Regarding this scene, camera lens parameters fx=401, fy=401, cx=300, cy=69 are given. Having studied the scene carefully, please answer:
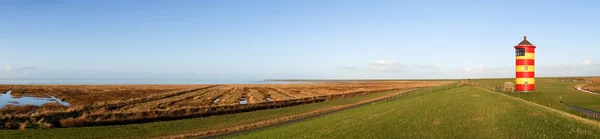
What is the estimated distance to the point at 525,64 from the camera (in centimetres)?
4062

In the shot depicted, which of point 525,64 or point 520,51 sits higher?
point 520,51

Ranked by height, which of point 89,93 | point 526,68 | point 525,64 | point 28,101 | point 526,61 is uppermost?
point 526,61

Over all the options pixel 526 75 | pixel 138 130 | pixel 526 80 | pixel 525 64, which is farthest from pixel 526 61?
pixel 138 130

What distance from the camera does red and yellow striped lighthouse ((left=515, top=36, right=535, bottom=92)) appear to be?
40219mm

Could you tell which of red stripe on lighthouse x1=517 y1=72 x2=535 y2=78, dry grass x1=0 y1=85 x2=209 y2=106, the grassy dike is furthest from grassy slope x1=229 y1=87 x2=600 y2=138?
dry grass x1=0 y1=85 x2=209 y2=106

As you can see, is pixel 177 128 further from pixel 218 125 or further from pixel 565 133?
pixel 565 133

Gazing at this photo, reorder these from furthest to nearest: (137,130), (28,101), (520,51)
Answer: (28,101), (520,51), (137,130)

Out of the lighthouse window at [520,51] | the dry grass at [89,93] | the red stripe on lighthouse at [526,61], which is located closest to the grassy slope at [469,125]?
the lighthouse window at [520,51]

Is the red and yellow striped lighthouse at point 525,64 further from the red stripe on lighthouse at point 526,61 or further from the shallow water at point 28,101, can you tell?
the shallow water at point 28,101

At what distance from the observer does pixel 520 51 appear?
4050 centimetres

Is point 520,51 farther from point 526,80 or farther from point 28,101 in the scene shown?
point 28,101

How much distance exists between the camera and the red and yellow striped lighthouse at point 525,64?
40.2 m

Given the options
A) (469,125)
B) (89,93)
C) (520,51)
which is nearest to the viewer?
(469,125)

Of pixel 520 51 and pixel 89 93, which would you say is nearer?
pixel 520 51
